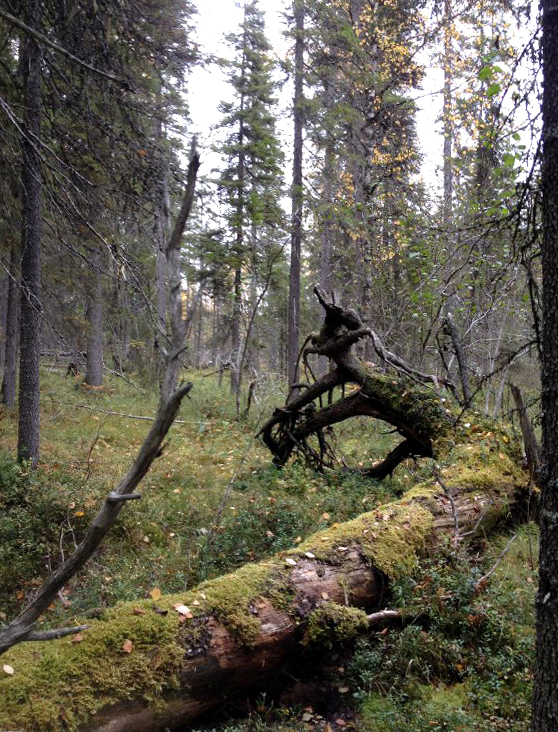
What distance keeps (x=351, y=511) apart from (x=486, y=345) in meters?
8.76

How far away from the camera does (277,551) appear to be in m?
5.31

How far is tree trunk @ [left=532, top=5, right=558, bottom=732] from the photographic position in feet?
7.71

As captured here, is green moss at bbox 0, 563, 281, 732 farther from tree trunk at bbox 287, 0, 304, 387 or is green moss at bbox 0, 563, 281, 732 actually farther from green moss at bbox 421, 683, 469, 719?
tree trunk at bbox 287, 0, 304, 387

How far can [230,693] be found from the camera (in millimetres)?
3316

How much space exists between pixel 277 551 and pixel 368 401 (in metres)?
2.52

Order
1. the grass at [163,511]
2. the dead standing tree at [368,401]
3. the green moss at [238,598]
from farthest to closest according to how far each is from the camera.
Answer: the dead standing tree at [368,401] < the grass at [163,511] < the green moss at [238,598]

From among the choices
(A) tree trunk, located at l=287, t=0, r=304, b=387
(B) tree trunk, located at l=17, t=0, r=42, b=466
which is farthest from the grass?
(A) tree trunk, located at l=287, t=0, r=304, b=387

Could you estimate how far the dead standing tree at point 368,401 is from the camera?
641cm

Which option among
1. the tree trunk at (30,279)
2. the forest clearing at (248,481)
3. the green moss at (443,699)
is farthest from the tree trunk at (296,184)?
the green moss at (443,699)

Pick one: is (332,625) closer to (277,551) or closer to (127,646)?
(127,646)

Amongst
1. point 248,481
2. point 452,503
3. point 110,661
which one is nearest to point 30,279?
point 248,481

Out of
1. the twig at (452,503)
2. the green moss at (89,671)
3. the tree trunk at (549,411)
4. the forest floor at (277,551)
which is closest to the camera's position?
the tree trunk at (549,411)

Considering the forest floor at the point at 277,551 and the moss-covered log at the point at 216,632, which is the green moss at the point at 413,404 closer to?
the forest floor at the point at 277,551

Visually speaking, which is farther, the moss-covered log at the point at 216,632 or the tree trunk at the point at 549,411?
the moss-covered log at the point at 216,632
